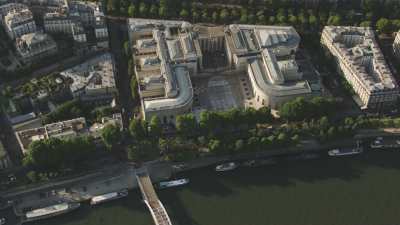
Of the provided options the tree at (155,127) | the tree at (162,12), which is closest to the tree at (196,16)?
the tree at (162,12)

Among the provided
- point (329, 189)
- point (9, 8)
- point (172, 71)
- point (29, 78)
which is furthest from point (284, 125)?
point (9, 8)

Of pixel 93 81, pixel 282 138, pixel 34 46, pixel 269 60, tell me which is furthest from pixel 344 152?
pixel 34 46

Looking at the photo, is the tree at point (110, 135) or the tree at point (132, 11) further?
the tree at point (132, 11)

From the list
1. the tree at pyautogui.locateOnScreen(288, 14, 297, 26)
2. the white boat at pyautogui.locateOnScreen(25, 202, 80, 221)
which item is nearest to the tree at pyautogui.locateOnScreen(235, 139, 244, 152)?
the white boat at pyautogui.locateOnScreen(25, 202, 80, 221)

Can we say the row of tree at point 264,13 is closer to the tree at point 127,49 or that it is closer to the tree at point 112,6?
the tree at point 112,6

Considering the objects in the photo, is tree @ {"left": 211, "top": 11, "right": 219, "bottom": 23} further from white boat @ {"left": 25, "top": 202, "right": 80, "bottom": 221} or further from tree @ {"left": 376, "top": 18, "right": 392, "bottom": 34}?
white boat @ {"left": 25, "top": 202, "right": 80, "bottom": 221}

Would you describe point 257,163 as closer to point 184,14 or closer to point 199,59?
point 199,59

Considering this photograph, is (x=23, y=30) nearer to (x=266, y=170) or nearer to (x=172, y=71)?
(x=172, y=71)
